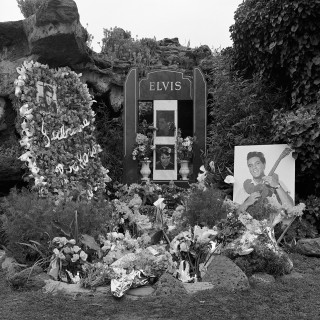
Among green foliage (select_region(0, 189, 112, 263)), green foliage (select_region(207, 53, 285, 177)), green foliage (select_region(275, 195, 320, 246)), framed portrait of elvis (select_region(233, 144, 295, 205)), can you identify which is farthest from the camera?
green foliage (select_region(207, 53, 285, 177))

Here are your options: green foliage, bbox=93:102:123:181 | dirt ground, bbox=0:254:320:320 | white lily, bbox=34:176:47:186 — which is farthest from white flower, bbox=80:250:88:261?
green foliage, bbox=93:102:123:181

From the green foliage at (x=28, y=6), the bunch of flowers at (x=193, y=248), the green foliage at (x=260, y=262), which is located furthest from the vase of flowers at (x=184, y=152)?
the green foliage at (x=28, y=6)

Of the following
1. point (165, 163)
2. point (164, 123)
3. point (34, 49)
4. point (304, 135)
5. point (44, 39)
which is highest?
point (44, 39)

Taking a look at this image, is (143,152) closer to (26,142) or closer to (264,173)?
(26,142)

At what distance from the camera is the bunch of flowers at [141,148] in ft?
32.6

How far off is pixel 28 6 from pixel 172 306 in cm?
1147

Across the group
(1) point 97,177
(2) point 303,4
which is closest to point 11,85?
(1) point 97,177

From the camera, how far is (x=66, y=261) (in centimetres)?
496

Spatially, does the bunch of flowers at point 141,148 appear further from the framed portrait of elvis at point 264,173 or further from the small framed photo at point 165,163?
the framed portrait of elvis at point 264,173

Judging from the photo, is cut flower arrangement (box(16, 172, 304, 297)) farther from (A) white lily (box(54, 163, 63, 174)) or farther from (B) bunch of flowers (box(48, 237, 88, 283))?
(A) white lily (box(54, 163, 63, 174))

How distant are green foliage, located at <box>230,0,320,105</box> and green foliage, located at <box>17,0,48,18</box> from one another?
648 cm

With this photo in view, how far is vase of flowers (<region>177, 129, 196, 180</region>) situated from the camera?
395 inches

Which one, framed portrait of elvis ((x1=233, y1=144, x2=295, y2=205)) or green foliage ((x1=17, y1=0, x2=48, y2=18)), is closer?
framed portrait of elvis ((x1=233, y1=144, x2=295, y2=205))

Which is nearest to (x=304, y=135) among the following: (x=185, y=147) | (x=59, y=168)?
(x=185, y=147)
